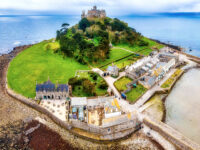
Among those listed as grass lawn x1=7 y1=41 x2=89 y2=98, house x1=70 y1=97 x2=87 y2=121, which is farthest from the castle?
house x1=70 y1=97 x2=87 y2=121

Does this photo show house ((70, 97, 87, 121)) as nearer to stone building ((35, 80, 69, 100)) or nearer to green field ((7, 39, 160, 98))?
stone building ((35, 80, 69, 100))

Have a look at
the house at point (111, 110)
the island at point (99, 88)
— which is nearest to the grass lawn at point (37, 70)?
the island at point (99, 88)

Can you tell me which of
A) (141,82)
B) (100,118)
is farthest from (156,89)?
(100,118)

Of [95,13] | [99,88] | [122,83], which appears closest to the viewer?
[99,88]

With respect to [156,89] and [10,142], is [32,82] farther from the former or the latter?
[156,89]

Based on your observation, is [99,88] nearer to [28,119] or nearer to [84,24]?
[28,119]

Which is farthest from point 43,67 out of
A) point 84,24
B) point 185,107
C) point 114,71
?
point 84,24

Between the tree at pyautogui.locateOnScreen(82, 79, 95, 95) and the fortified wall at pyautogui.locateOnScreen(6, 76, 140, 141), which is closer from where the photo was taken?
the fortified wall at pyautogui.locateOnScreen(6, 76, 140, 141)
